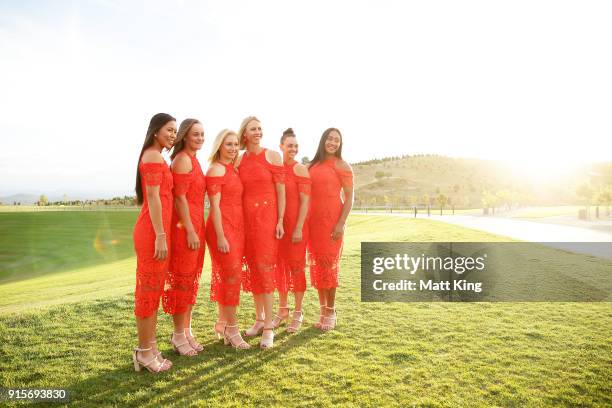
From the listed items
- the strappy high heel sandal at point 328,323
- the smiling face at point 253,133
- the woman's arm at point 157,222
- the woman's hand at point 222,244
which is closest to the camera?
the woman's arm at point 157,222

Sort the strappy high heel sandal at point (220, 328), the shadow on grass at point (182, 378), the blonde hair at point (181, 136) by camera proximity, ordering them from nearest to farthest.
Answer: the shadow on grass at point (182, 378) → the blonde hair at point (181, 136) → the strappy high heel sandal at point (220, 328)

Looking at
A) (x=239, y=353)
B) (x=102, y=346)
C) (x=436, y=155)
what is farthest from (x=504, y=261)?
(x=436, y=155)

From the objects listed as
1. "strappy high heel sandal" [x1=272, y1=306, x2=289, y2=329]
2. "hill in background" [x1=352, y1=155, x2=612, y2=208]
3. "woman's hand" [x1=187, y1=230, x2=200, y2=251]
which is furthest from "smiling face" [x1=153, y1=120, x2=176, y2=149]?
"hill in background" [x1=352, y1=155, x2=612, y2=208]

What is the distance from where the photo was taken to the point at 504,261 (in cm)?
1151

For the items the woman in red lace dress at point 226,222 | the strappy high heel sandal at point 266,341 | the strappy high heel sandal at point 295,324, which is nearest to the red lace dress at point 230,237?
the woman in red lace dress at point 226,222

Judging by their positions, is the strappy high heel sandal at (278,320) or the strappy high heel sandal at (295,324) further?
the strappy high heel sandal at (278,320)

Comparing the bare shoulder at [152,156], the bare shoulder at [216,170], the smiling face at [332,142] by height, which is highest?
the smiling face at [332,142]

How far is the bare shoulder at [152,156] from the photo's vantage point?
168 inches

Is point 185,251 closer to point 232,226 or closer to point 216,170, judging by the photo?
point 232,226

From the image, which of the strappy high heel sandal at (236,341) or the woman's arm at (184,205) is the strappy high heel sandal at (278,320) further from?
the woman's arm at (184,205)

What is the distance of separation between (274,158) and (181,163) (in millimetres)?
1156

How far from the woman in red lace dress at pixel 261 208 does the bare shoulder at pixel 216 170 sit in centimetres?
34

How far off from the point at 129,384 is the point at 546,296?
287 inches

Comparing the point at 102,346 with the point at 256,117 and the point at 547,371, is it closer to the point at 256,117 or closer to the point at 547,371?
the point at 256,117
